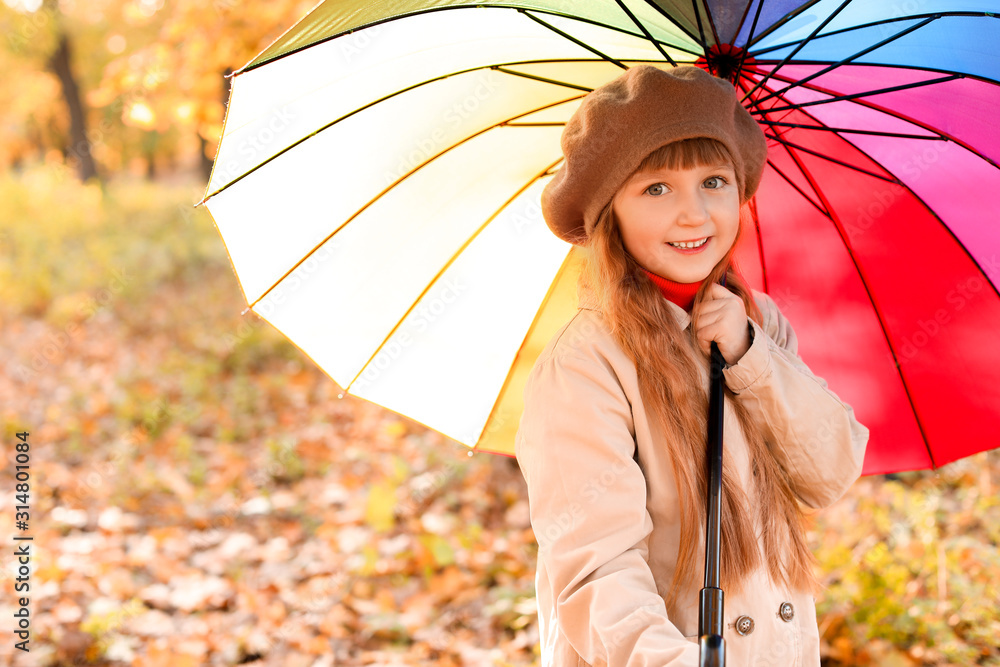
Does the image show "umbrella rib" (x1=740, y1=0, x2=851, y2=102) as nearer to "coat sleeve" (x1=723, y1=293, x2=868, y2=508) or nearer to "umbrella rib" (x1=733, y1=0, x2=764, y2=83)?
"umbrella rib" (x1=733, y1=0, x2=764, y2=83)

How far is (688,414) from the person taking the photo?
5.95 feet

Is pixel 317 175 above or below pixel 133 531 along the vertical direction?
above

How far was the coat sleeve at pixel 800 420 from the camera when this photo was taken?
6.25ft

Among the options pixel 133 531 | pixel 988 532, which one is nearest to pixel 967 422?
pixel 988 532

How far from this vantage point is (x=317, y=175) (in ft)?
7.04

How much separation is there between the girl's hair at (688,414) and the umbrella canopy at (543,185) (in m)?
0.25

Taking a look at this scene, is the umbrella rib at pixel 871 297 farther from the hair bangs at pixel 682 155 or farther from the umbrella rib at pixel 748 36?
the hair bangs at pixel 682 155

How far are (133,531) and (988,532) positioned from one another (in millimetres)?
5074

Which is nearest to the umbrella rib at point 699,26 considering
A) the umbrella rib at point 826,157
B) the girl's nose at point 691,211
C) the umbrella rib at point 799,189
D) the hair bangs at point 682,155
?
the hair bangs at point 682,155

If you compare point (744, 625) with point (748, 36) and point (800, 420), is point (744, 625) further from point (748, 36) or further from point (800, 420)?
point (748, 36)

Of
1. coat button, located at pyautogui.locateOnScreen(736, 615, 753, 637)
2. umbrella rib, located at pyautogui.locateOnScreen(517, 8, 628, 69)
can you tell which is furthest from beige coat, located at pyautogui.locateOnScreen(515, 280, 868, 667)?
umbrella rib, located at pyautogui.locateOnScreen(517, 8, 628, 69)

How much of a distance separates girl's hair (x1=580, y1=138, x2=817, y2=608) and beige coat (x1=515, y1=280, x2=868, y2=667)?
0.03 metres

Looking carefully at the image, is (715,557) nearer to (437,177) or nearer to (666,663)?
(666,663)

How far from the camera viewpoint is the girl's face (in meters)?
1.82
